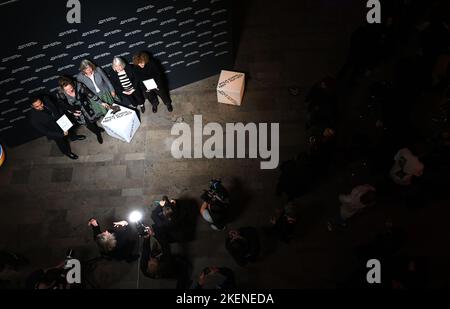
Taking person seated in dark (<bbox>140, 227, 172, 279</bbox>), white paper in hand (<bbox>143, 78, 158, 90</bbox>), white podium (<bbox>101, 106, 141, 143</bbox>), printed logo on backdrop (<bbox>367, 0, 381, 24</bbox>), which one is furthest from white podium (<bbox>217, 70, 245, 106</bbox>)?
printed logo on backdrop (<bbox>367, 0, 381, 24</bbox>)

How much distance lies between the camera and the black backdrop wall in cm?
562

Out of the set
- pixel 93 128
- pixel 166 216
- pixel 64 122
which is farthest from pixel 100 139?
pixel 166 216

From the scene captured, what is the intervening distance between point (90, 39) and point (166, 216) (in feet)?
10.8

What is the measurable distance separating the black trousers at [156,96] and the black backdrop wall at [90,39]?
21.0 inches

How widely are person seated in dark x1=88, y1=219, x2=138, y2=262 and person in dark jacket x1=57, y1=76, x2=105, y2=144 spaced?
219cm

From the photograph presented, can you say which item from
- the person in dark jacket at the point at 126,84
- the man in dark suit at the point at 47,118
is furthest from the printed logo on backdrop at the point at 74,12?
the man in dark suit at the point at 47,118

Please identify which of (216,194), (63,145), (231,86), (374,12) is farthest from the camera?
(374,12)

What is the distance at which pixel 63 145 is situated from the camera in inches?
275

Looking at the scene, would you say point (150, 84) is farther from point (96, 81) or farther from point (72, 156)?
point (72, 156)

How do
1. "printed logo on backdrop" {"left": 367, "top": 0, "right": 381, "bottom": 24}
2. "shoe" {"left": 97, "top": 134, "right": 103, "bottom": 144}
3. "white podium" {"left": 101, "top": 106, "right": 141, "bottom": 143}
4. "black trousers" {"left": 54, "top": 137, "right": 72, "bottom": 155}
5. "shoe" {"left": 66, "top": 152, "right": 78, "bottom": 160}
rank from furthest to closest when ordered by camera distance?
"printed logo on backdrop" {"left": 367, "top": 0, "right": 381, "bottom": 24}
"shoe" {"left": 97, "top": 134, "right": 103, "bottom": 144}
"shoe" {"left": 66, "top": 152, "right": 78, "bottom": 160}
"white podium" {"left": 101, "top": 106, "right": 141, "bottom": 143}
"black trousers" {"left": 54, "top": 137, "right": 72, "bottom": 155}

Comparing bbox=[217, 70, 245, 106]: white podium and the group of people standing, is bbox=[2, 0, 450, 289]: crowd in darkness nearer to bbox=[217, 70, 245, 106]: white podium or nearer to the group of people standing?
the group of people standing

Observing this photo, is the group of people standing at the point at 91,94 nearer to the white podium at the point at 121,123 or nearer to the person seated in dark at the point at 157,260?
the white podium at the point at 121,123

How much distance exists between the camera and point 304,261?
6.21 meters
